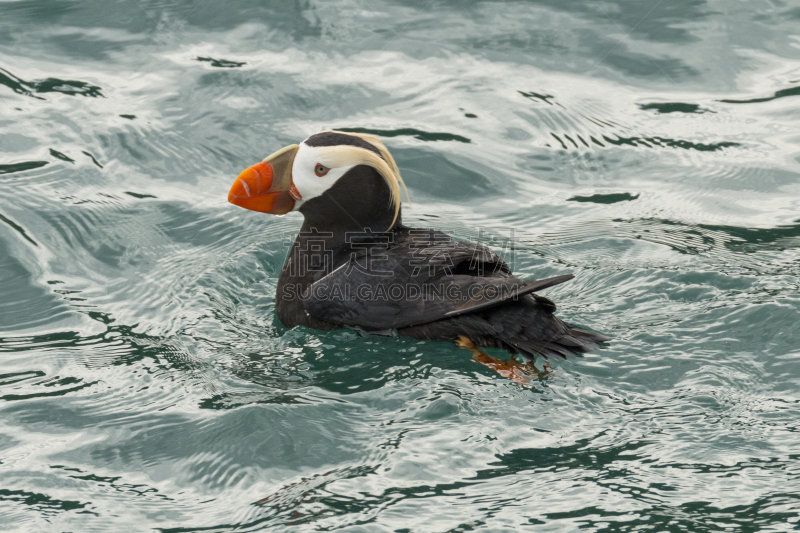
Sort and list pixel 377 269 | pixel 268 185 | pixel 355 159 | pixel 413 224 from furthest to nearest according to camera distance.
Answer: pixel 413 224
pixel 268 185
pixel 355 159
pixel 377 269

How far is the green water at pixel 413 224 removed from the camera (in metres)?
3.17

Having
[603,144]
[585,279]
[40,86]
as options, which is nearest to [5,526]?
[585,279]

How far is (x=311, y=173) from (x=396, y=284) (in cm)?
74

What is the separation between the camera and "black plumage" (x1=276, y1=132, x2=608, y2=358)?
155 inches

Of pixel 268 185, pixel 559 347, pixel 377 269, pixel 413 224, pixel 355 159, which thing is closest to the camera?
pixel 559 347

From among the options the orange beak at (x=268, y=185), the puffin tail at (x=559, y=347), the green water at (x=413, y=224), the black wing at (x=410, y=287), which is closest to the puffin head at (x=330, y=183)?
the orange beak at (x=268, y=185)

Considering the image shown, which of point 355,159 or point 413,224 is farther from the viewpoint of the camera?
point 413,224

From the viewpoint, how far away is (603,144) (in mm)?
6324

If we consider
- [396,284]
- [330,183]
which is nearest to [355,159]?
[330,183]

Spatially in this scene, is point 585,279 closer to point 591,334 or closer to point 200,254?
point 591,334

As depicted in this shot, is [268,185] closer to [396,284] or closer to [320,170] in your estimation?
[320,170]

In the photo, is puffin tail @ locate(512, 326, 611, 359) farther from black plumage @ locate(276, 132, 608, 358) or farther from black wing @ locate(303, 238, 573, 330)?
black wing @ locate(303, 238, 573, 330)

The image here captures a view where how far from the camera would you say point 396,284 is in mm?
4020

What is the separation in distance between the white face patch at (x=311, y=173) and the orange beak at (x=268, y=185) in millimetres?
47
